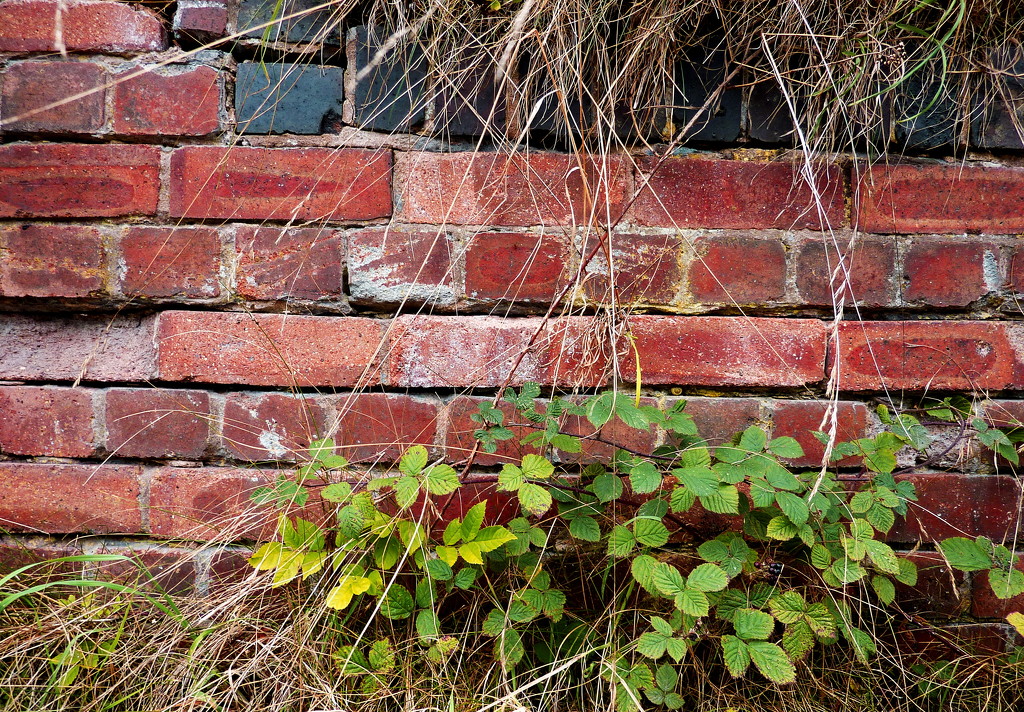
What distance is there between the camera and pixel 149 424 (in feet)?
3.37

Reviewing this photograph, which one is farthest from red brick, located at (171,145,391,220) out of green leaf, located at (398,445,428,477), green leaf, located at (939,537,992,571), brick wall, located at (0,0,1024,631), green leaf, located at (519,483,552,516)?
green leaf, located at (939,537,992,571)

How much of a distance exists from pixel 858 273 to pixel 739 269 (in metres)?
0.20

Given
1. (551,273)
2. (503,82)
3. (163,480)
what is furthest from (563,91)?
(163,480)

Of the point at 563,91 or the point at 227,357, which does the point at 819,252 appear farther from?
the point at 227,357

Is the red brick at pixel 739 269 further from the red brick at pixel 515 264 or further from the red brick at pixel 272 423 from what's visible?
the red brick at pixel 272 423

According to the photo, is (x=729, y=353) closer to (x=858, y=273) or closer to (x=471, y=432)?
(x=858, y=273)

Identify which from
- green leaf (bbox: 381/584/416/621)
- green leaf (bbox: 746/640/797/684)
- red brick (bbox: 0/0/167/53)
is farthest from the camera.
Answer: red brick (bbox: 0/0/167/53)

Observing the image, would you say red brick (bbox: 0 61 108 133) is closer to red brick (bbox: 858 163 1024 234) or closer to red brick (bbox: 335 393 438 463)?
red brick (bbox: 335 393 438 463)

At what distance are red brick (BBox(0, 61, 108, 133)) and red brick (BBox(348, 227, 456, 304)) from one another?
0.47 m

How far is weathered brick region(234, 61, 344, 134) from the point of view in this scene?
1.02 m

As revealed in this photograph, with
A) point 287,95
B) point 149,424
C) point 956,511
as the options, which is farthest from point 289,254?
point 956,511

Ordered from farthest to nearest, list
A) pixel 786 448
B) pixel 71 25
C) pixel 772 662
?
pixel 71 25 < pixel 786 448 < pixel 772 662

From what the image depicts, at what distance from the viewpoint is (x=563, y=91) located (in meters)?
0.95

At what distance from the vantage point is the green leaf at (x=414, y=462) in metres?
0.85
